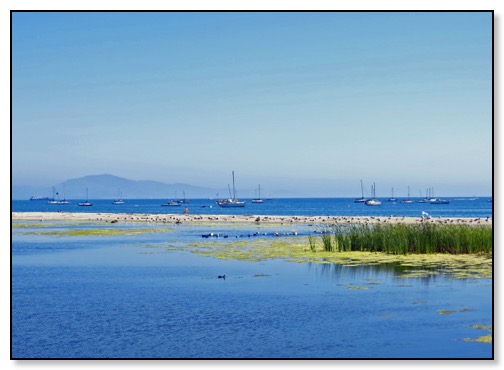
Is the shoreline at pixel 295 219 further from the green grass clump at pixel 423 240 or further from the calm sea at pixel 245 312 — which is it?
the calm sea at pixel 245 312

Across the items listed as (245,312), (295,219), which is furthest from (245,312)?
(295,219)

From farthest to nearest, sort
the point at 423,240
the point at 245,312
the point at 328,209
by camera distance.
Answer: the point at 328,209
the point at 423,240
the point at 245,312

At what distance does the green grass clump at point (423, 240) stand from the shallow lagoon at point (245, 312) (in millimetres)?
1916

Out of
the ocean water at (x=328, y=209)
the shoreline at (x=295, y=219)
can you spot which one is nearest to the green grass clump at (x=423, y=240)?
the shoreline at (x=295, y=219)

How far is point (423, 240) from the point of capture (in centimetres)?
1795

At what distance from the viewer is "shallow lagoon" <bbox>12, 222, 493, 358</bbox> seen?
996 centimetres

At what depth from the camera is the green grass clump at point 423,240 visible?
17438 millimetres

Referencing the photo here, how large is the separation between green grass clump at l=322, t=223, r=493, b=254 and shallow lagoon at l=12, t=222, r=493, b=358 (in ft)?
6.29

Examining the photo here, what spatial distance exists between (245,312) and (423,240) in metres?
7.14

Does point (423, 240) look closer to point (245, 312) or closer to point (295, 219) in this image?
point (245, 312)

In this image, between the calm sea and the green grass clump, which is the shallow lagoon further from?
the green grass clump

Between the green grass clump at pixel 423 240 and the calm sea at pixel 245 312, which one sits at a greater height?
the green grass clump at pixel 423 240

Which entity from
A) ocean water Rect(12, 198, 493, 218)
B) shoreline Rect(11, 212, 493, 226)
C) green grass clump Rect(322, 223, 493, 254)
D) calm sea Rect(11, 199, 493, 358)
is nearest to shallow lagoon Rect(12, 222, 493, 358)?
calm sea Rect(11, 199, 493, 358)
